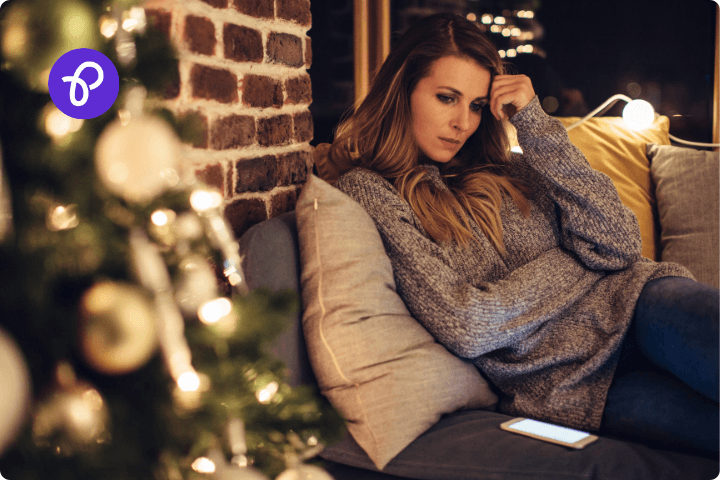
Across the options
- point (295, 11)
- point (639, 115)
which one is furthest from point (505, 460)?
point (639, 115)

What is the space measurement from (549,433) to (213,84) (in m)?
0.94

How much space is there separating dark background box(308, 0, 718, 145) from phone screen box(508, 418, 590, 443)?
167 cm

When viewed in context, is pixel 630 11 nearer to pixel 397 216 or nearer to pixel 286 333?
pixel 397 216

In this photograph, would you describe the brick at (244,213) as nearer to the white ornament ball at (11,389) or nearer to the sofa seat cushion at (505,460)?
the sofa seat cushion at (505,460)

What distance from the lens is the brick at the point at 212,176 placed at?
3.18ft

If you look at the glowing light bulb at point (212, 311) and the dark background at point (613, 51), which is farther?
the dark background at point (613, 51)

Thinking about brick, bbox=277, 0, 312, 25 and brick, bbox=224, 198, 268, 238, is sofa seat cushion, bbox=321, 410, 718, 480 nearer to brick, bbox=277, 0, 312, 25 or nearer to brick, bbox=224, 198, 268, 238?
brick, bbox=224, 198, 268, 238

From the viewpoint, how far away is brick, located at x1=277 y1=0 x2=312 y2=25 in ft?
3.97

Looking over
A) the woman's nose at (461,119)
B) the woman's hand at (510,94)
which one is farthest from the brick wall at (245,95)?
the woman's hand at (510,94)

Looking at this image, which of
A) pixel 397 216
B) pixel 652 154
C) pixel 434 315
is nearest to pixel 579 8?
pixel 652 154

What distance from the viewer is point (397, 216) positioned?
48.8 inches

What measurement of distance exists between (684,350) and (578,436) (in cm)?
28

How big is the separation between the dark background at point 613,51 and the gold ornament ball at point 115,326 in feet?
6.20

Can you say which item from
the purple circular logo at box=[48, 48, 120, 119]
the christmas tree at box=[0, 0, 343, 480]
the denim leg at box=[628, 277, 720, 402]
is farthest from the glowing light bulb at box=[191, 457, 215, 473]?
the denim leg at box=[628, 277, 720, 402]
